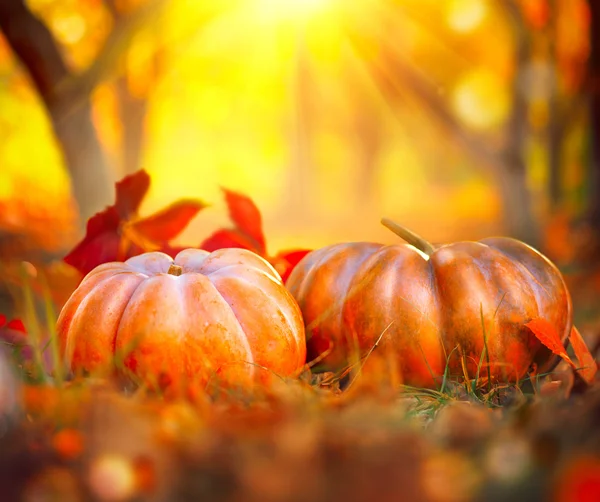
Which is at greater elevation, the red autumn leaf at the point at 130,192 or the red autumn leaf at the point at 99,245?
the red autumn leaf at the point at 130,192

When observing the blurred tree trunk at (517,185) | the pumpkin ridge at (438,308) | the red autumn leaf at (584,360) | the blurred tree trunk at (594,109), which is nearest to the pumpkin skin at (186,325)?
the pumpkin ridge at (438,308)

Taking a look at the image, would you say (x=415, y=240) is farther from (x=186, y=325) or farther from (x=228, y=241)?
(x=186, y=325)

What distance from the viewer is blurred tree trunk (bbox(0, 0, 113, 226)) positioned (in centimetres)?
414

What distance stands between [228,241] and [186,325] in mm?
553

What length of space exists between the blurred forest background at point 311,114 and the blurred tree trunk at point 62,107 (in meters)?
0.01

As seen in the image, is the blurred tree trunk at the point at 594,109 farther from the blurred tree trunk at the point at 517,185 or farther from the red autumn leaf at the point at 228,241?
the red autumn leaf at the point at 228,241

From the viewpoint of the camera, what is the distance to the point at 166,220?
163 centimetres

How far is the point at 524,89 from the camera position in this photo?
6.99 m

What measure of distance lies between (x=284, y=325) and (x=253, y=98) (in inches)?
806

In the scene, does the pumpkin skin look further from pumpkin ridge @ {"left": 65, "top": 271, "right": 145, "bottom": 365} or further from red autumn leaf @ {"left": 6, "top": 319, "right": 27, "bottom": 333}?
red autumn leaf @ {"left": 6, "top": 319, "right": 27, "bottom": 333}

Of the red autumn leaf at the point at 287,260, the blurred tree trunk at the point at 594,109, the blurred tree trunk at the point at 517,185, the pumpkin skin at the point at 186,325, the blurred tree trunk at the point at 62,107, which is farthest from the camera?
the blurred tree trunk at the point at 517,185

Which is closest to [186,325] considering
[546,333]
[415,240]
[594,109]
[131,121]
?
[415,240]

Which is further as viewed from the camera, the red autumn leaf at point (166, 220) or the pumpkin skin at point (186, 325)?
the red autumn leaf at point (166, 220)

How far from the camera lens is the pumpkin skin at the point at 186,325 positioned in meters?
1.21
